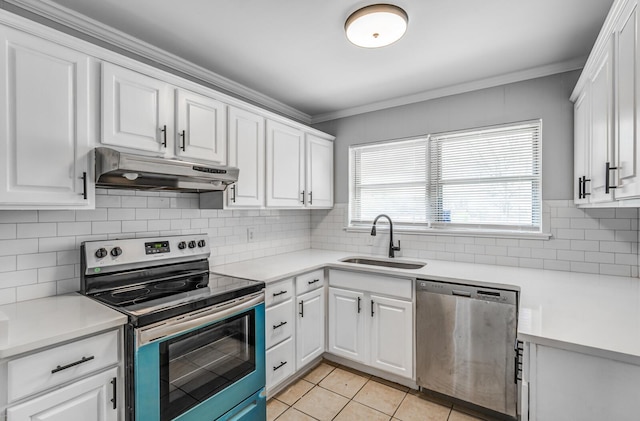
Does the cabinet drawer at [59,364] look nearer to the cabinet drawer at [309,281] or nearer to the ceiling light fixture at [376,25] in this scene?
the cabinet drawer at [309,281]

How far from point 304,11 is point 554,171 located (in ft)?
7.33

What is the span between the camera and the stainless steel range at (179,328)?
1.47m

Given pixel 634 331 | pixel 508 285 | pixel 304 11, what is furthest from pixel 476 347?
pixel 304 11

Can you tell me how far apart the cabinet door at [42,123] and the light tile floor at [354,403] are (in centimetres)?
191

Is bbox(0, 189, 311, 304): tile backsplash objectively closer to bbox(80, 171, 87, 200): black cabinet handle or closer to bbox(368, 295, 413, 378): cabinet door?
bbox(80, 171, 87, 200): black cabinet handle

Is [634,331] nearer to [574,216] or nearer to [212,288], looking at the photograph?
[574,216]

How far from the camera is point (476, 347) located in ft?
7.06

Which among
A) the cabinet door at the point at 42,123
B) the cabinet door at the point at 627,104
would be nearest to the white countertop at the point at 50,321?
the cabinet door at the point at 42,123

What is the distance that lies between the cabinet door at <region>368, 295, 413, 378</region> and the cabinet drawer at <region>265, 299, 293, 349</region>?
26.5 inches

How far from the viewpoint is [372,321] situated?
259 centimetres

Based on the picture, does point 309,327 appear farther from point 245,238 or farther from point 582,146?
point 582,146

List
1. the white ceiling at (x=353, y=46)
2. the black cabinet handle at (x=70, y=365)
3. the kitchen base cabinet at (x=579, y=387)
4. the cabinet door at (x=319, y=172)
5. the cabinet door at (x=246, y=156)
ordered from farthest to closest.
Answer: the cabinet door at (x=319, y=172)
the cabinet door at (x=246, y=156)
the white ceiling at (x=353, y=46)
the black cabinet handle at (x=70, y=365)
the kitchen base cabinet at (x=579, y=387)

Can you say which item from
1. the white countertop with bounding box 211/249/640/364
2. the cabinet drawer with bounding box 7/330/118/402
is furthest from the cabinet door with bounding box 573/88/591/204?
the cabinet drawer with bounding box 7/330/118/402

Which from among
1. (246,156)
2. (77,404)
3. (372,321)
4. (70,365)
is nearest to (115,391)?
(77,404)
